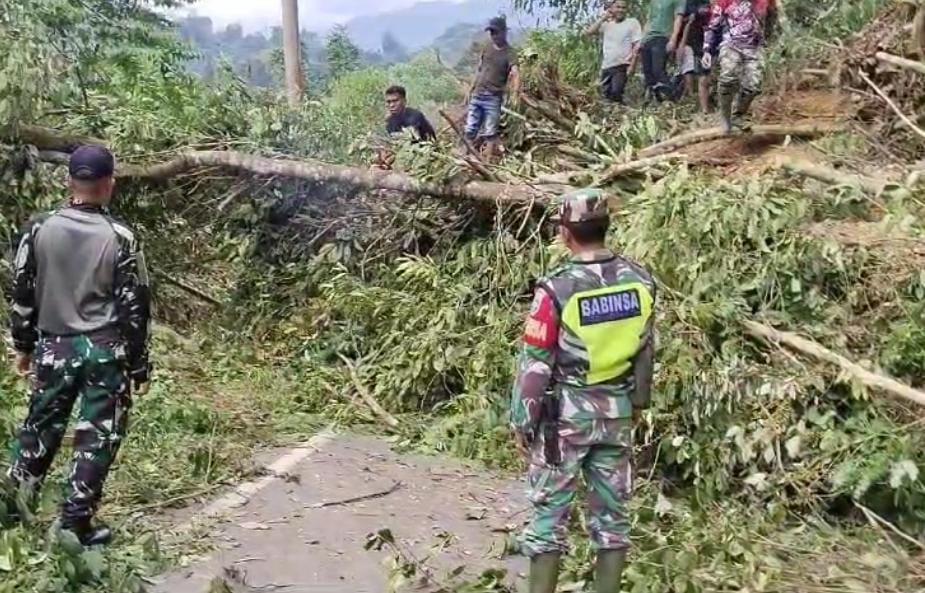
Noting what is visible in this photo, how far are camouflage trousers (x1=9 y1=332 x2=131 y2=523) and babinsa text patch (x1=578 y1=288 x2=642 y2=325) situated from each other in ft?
6.22

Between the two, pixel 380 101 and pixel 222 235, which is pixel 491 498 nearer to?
pixel 222 235

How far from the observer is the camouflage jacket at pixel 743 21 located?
7742 mm

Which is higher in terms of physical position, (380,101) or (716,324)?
(380,101)

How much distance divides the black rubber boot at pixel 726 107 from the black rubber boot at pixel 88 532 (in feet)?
17.9

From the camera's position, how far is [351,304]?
7574 millimetres

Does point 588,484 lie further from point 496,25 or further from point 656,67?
point 656,67

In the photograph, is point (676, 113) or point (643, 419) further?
point (676, 113)

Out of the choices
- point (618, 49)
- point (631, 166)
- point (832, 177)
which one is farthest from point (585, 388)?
point (618, 49)

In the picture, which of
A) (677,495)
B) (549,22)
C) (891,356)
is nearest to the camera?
(891,356)

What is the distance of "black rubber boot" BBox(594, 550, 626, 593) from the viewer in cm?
383

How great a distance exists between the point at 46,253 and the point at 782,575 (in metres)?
3.09

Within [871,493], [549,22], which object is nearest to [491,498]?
[871,493]

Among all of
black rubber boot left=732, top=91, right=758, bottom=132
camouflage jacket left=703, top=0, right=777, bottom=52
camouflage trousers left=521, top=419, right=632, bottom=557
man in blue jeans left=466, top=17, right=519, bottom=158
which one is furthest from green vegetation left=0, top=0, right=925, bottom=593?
camouflage jacket left=703, top=0, right=777, bottom=52

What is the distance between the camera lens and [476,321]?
22.7ft
